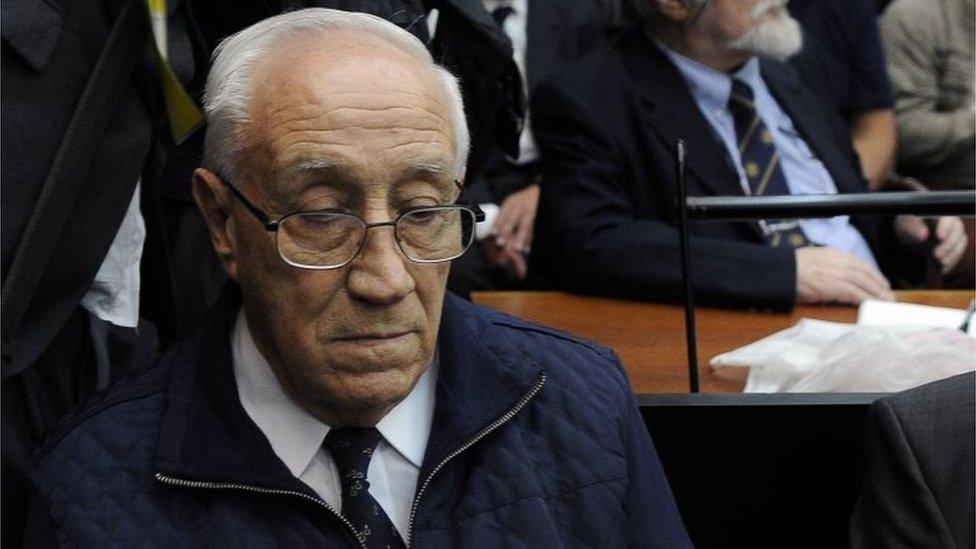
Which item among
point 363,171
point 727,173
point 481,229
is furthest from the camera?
point 481,229

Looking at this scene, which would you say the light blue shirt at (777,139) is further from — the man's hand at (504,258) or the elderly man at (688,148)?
the man's hand at (504,258)

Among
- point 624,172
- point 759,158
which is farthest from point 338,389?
point 759,158

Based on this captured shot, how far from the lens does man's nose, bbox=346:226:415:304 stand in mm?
1657

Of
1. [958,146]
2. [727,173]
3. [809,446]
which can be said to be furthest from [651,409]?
[958,146]

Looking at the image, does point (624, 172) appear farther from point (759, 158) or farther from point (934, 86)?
point (934, 86)

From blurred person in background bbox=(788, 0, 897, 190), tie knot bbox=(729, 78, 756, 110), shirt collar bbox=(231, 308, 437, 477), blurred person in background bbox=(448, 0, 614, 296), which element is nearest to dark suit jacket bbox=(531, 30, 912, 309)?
tie knot bbox=(729, 78, 756, 110)

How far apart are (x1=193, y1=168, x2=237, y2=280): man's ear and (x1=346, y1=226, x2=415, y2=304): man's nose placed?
0.19 meters

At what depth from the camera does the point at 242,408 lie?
5.69 feet

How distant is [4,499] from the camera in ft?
6.38

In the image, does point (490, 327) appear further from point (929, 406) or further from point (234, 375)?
point (929, 406)

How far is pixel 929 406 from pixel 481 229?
2498 mm

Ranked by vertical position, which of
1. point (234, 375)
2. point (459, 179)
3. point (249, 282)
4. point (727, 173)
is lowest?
point (727, 173)

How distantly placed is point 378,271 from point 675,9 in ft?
6.87

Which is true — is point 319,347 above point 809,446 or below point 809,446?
above
